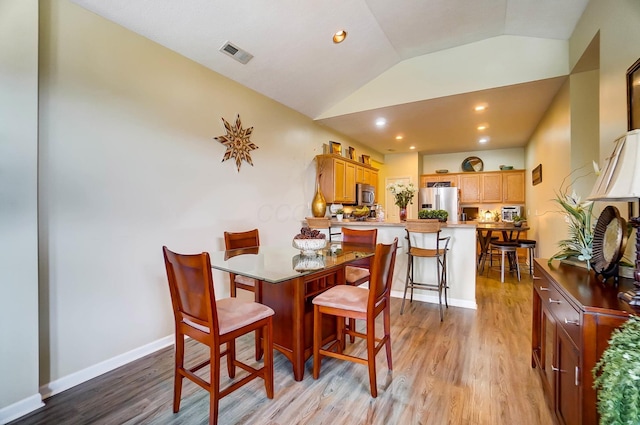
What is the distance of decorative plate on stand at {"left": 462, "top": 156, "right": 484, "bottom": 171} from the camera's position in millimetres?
7172

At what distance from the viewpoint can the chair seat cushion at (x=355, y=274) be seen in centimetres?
275

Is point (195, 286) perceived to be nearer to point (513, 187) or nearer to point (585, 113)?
point (585, 113)

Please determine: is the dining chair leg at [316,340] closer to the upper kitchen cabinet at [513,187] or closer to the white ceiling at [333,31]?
the white ceiling at [333,31]

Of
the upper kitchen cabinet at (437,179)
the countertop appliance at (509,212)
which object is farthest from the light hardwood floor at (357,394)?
the upper kitchen cabinet at (437,179)

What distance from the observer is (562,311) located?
134 centimetres

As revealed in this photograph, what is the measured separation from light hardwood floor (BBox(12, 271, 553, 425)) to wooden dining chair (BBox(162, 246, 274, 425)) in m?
0.17

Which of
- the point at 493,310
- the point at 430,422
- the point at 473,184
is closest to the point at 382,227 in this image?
the point at 493,310

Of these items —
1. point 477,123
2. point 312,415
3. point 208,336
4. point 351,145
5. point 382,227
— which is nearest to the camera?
point 208,336

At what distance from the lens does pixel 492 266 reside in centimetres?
605

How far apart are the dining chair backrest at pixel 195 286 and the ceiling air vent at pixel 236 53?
2172mm

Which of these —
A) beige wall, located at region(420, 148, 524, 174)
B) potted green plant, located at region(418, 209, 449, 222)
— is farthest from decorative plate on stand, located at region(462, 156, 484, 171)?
potted green plant, located at region(418, 209, 449, 222)

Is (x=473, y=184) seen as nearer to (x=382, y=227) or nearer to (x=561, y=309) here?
(x=382, y=227)

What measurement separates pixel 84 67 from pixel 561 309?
3.37 m

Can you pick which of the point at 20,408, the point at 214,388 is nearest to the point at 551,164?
the point at 214,388
